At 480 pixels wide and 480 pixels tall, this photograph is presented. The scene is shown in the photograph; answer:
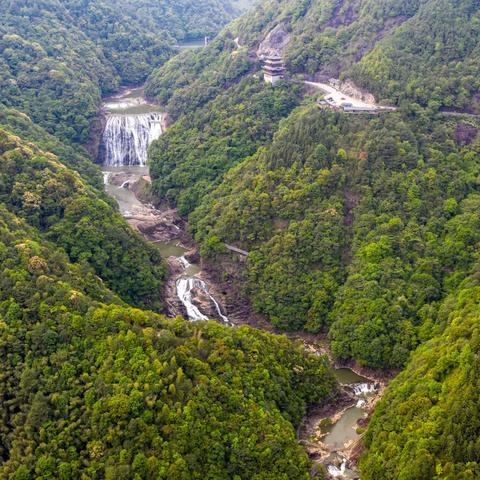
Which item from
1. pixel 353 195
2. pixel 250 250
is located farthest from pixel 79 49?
pixel 353 195

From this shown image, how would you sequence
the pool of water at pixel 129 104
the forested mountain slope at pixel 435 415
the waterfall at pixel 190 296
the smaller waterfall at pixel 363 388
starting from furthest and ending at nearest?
the pool of water at pixel 129 104, the waterfall at pixel 190 296, the smaller waterfall at pixel 363 388, the forested mountain slope at pixel 435 415

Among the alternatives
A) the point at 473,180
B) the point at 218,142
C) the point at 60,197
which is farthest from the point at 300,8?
the point at 60,197

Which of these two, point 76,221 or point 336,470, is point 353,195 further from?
point 336,470

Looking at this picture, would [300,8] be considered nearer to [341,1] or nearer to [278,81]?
[341,1]

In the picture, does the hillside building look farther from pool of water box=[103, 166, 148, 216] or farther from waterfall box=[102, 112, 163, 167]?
pool of water box=[103, 166, 148, 216]

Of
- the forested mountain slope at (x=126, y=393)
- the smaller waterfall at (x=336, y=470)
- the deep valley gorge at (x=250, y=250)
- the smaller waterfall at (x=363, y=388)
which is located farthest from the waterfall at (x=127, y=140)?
the smaller waterfall at (x=336, y=470)

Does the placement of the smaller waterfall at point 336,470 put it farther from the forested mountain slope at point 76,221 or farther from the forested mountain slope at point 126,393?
the forested mountain slope at point 76,221

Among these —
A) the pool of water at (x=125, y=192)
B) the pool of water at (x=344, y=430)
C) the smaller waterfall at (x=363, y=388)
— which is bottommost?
the pool of water at (x=344, y=430)

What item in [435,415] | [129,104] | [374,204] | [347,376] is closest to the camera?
[435,415]

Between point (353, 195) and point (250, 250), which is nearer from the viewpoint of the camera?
point (353, 195)
